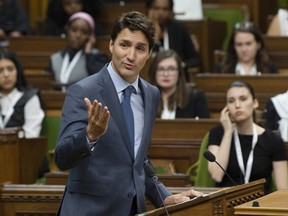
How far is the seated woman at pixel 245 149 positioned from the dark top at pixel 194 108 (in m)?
0.98

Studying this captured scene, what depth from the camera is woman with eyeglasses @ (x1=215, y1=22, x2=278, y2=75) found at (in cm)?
648

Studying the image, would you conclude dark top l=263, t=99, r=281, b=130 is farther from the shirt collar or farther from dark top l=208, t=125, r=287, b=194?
the shirt collar

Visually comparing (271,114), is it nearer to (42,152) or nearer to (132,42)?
(42,152)

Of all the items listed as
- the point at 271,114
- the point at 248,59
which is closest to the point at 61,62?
the point at 248,59

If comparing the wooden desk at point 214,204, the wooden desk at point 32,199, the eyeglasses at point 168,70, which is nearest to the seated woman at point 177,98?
the eyeglasses at point 168,70

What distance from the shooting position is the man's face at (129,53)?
3.11 meters

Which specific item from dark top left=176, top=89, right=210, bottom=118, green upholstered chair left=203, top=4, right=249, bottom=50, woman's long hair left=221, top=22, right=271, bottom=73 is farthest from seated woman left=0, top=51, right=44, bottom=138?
green upholstered chair left=203, top=4, right=249, bottom=50

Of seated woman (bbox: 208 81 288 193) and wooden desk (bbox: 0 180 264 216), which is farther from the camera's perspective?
seated woman (bbox: 208 81 288 193)

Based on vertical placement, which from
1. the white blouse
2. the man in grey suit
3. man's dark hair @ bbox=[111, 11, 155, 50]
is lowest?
the white blouse

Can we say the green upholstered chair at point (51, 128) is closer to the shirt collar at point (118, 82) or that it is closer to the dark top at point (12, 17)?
the dark top at point (12, 17)

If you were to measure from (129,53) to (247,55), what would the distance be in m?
3.46

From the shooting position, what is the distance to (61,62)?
279 inches

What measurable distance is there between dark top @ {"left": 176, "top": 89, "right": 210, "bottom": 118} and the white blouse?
87 centimetres

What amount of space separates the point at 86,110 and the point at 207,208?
20.2 inches
